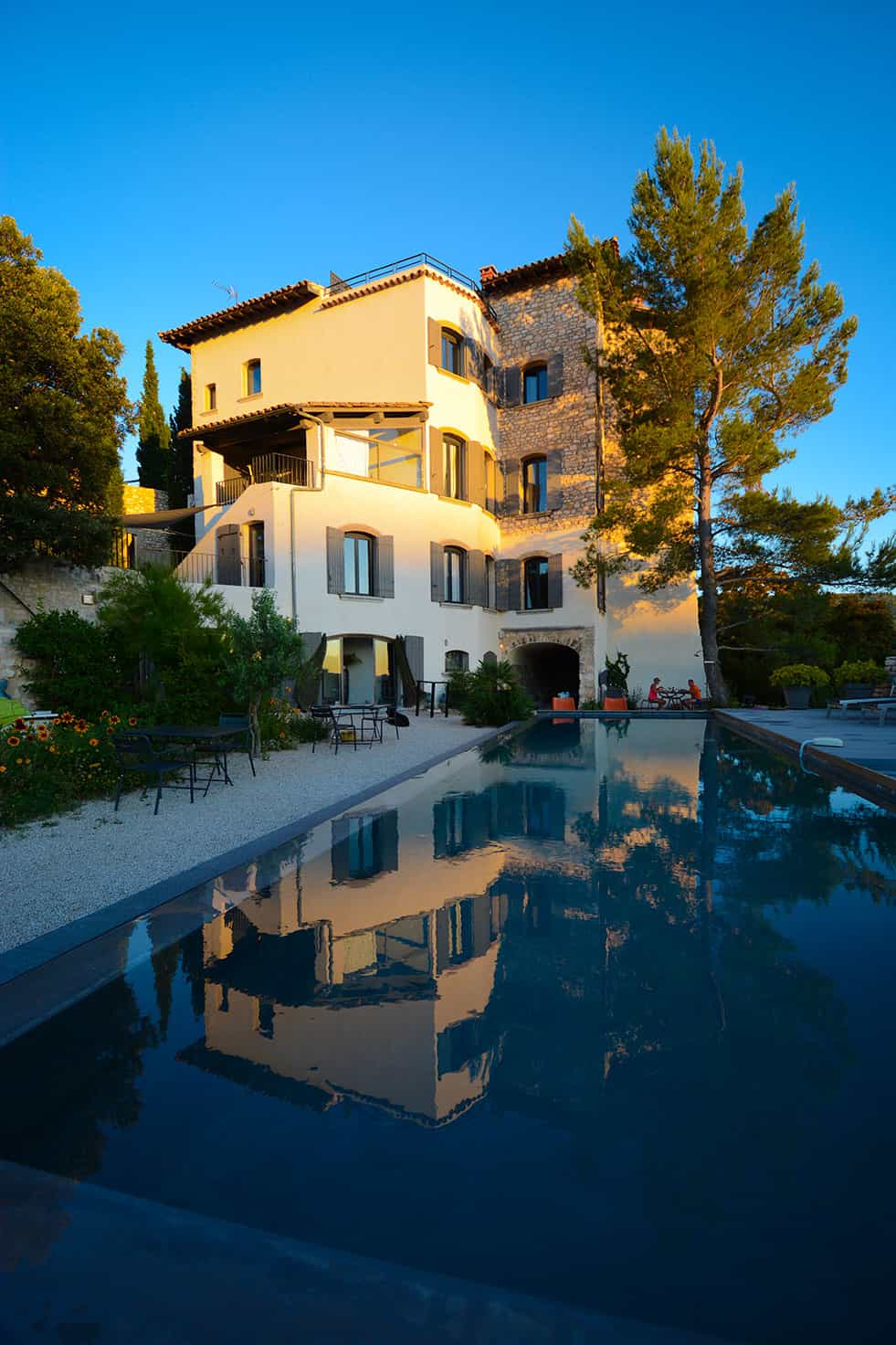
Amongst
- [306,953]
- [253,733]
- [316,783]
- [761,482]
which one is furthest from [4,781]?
[761,482]

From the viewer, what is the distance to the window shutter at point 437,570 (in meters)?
19.8

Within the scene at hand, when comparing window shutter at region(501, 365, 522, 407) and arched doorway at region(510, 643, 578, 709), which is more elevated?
window shutter at region(501, 365, 522, 407)

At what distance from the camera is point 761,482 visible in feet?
63.8

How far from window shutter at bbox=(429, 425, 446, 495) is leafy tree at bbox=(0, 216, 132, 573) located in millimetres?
9200

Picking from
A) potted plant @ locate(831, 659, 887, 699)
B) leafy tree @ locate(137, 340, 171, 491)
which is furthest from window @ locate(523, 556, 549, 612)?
leafy tree @ locate(137, 340, 171, 491)

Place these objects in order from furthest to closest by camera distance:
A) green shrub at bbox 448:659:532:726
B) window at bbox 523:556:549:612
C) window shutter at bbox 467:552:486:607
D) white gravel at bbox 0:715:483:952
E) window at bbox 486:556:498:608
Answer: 1. window at bbox 523:556:549:612
2. window at bbox 486:556:498:608
3. window shutter at bbox 467:552:486:607
4. green shrub at bbox 448:659:532:726
5. white gravel at bbox 0:715:483:952

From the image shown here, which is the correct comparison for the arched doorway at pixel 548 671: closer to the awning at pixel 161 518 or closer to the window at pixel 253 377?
the awning at pixel 161 518

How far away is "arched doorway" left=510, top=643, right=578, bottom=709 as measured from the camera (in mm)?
24078

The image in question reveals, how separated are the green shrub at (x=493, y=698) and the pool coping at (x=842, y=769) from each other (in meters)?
4.82

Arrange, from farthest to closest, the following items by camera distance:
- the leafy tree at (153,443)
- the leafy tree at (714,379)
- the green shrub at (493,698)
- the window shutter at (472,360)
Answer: the leafy tree at (153,443) < the window shutter at (472,360) < the leafy tree at (714,379) < the green shrub at (493,698)

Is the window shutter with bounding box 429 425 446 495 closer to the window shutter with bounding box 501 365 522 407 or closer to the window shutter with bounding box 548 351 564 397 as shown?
the window shutter with bounding box 501 365 522 407

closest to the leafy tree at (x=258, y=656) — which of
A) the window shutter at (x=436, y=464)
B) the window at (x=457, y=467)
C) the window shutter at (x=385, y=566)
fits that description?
the window shutter at (x=385, y=566)

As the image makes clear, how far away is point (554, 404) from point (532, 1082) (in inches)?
882

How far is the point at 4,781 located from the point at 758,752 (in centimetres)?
998
